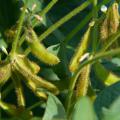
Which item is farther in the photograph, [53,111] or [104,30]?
[104,30]

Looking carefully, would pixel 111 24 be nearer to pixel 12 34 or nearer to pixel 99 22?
pixel 99 22

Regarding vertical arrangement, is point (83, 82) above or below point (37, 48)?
below

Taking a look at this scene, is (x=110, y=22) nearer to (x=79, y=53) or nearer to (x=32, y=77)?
(x=79, y=53)

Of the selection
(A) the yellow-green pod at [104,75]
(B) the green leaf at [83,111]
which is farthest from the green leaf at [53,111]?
(A) the yellow-green pod at [104,75]

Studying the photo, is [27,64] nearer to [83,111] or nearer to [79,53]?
[79,53]

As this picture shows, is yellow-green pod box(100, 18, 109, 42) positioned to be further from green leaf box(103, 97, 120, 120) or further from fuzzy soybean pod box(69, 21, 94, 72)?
green leaf box(103, 97, 120, 120)

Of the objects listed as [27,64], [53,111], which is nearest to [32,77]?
[27,64]

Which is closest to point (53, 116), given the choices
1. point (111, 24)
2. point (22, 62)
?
point (22, 62)

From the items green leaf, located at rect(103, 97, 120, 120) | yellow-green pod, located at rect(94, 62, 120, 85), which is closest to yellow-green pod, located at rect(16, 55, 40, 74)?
yellow-green pod, located at rect(94, 62, 120, 85)

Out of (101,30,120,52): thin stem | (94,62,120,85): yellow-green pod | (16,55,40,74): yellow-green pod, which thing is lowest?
(94,62,120,85): yellow-green pod
